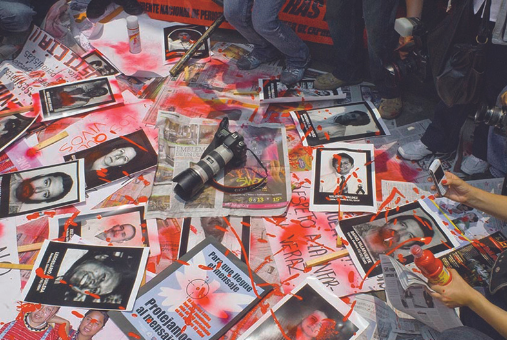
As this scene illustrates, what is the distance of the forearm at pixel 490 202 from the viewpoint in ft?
4.32

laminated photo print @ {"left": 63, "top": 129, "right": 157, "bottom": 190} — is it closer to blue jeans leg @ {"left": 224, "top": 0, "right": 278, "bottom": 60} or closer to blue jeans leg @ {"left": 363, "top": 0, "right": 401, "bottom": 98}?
blue jeans leg @ {"left": 224, "top": 0, "right": 278, "bottom": 60}

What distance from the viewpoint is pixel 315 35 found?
248cm

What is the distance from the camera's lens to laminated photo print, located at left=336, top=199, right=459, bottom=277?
5.37 feet

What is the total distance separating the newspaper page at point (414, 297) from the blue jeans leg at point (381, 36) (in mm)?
1051

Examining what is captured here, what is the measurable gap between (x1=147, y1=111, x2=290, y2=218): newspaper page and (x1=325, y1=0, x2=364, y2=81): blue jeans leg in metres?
0.48

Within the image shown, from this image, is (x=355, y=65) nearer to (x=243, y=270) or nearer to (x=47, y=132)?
(x=243, y=270)

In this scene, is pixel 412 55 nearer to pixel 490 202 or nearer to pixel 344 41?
pixel 344 41

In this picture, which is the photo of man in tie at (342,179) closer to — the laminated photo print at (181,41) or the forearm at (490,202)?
the forearm at (490,202)

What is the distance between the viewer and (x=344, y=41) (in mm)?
2145

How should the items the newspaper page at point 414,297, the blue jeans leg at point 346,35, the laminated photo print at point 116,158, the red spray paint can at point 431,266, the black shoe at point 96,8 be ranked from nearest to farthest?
1. the red spray paint can at point 431,266
2. the newspaper page at point 414,297
3. the laminated photo print at point 116,158
4. the blue jeans leg at point 346,35
5. the black shoe at point 96,8

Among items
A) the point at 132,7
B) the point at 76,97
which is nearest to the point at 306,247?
the point at 76,97

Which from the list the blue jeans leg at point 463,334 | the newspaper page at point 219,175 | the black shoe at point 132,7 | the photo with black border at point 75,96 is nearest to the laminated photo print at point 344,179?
the newspaper page at point 219,175

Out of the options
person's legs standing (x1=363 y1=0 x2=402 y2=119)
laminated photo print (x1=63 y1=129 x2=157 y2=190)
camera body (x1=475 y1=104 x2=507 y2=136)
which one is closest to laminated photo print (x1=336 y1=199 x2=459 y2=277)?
camera body (x1=475 y1=104 x2=507 y2=136)

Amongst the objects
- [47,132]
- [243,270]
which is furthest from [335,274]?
[47,132]
